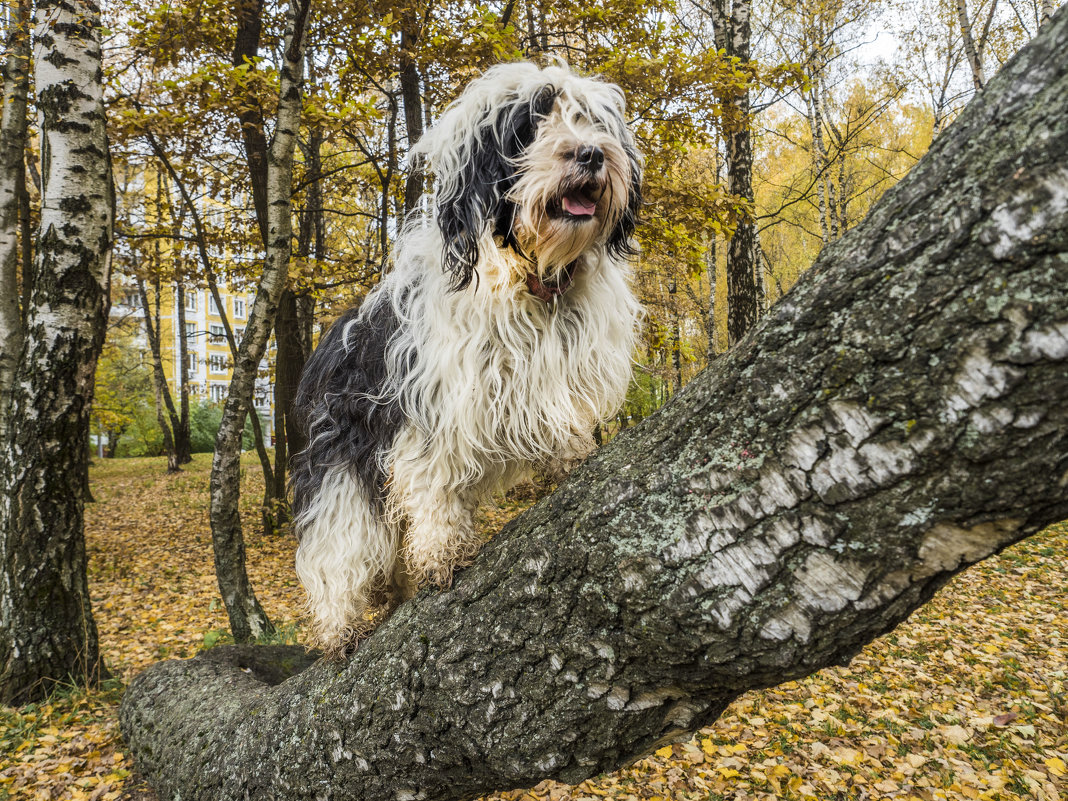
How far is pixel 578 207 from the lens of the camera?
228 cm

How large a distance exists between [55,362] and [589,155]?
13.7ft

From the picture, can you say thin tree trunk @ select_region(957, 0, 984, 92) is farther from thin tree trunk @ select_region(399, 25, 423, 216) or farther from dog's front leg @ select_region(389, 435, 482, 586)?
dog's front leg @ select_region(389, 435, 482, 586)

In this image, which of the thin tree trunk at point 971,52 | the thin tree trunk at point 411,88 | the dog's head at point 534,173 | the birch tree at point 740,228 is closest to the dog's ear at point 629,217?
the dog's head at point 534,173

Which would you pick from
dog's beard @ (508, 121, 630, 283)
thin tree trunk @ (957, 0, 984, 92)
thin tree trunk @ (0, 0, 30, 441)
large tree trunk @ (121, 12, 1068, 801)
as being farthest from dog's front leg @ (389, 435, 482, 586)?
thin tree trunk @ (957, 0, 984, 92)

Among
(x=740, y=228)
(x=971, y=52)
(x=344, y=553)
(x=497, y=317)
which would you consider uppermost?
(x=971, y=52)

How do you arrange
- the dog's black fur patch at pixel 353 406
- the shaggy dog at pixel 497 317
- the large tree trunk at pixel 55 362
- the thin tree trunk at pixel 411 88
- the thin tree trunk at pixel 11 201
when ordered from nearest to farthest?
the shaggy dog at pixel 497 317 < the dog's black fur patch at pixel 353 406 < the large tree trunk at pixel 55 362 < the thin tree trunk at pixel 11 201 < the thin tree trunk at pixel 411 88

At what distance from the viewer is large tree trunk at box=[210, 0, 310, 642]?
16.8 ft

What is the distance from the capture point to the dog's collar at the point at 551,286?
2471 millimetres

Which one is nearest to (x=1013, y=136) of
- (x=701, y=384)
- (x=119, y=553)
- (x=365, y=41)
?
(x=701, y=384)

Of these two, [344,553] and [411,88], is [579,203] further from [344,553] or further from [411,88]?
[411,88]

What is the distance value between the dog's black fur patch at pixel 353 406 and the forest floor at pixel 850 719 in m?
A: 0.78

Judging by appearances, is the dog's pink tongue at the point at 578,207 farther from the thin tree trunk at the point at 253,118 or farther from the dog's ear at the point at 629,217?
the thin tree trunk at the point at 253,118

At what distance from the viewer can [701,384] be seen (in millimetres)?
1512

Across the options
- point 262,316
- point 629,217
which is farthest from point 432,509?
point 262,316
